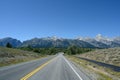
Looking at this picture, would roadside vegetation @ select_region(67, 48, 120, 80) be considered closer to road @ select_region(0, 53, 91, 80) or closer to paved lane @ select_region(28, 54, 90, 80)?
paved lane @ select_region(28, 54, 90, 80)

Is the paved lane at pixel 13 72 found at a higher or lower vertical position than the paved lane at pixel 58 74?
higher

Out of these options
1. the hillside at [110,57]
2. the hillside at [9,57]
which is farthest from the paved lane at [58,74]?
the hillside at [110,57]

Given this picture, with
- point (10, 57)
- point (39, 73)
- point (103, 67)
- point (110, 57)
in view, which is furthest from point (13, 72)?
point (110, 57)

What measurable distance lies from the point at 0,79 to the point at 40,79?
278 centimetres

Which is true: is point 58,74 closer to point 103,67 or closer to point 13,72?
point 13,72

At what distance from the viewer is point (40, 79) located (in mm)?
14289

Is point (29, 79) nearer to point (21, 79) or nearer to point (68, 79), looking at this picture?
point (21, 79)

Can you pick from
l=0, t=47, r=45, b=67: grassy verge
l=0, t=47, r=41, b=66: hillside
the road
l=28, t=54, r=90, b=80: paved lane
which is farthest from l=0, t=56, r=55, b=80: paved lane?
l=0, t=47, r=41, b=66: hillside

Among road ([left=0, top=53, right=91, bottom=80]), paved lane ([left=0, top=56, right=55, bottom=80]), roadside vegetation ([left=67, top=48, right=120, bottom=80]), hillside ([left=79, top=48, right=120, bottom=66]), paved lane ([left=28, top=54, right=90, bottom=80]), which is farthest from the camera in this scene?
hillside ([left=79, top=48, right=120, bottom=66])

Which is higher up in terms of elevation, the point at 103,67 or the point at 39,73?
the point at 39,73

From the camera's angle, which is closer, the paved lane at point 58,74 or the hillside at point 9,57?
the paved lane at point 58,74

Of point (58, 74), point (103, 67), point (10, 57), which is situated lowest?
point (103, 67)

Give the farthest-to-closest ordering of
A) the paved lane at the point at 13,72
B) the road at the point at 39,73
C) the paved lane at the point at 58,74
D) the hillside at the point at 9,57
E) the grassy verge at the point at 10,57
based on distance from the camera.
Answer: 1. the hillside at the point at 9,57
2. the grassy verge at the point at 10,57
3. the paved lane at the point at 58,74
4. the road at the point at 39,73
5. the paved lane at the point at 13,72

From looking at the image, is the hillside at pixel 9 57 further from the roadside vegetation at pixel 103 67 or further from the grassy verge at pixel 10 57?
the roadside vegetation at pixel 103 67
